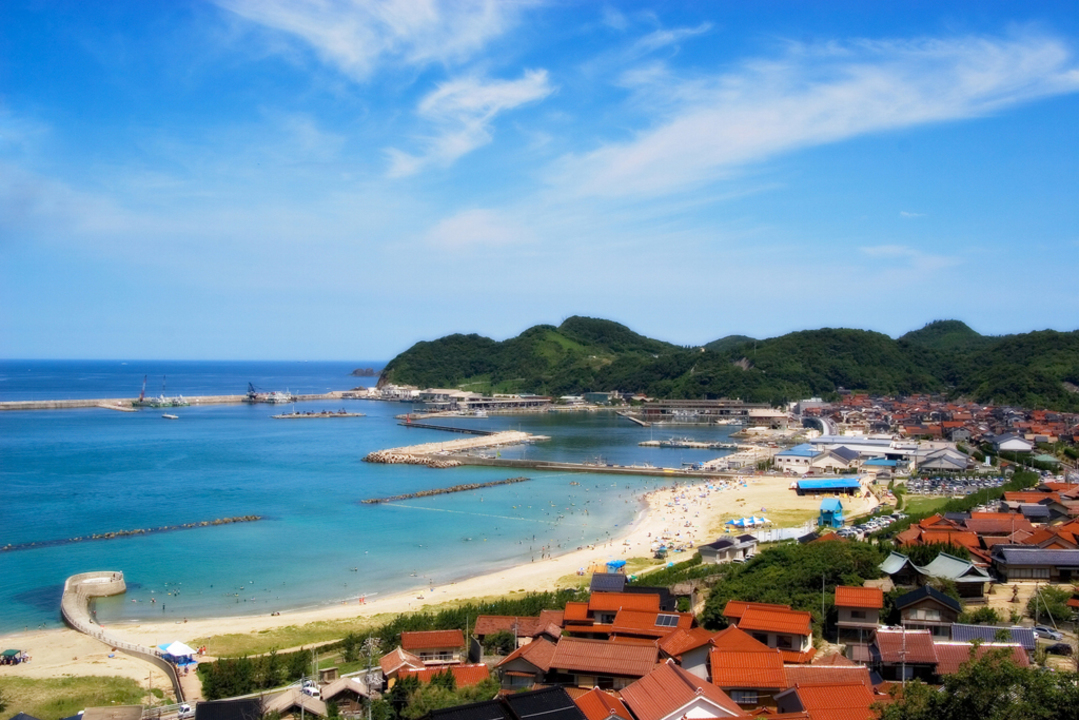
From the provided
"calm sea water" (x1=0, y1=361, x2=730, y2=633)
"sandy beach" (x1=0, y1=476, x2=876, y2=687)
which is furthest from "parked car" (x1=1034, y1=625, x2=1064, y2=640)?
"calm sea water" (x1=0, y1=361, x2=730, y2=633)

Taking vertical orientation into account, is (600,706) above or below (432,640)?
above

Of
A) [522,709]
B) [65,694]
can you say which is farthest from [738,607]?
[65,694]

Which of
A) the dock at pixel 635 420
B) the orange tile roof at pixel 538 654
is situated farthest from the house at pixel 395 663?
the dock at pixel 635 420

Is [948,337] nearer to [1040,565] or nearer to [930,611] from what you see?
[1040,565]

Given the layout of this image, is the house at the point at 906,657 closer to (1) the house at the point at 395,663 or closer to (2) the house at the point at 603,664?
(2) the house at the point at 603,664

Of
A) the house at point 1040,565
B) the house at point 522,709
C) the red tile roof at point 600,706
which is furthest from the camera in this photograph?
the house at point 1040,565
